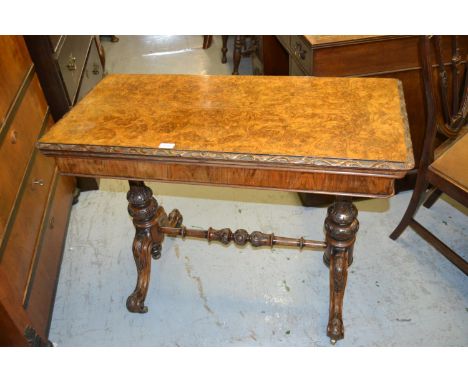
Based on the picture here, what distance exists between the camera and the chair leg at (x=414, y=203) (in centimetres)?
196

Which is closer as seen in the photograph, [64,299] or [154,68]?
[64,299]

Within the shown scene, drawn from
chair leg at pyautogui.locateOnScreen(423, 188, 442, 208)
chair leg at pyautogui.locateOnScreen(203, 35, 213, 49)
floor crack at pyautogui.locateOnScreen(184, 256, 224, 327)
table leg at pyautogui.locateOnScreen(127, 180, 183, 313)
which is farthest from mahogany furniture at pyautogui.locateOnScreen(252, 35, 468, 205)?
chair leg at pyautogui.locateOnScreen(203, 35, 213, 49)

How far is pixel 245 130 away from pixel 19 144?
108cm

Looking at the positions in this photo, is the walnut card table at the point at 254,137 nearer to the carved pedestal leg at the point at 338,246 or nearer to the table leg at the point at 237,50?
the carved pedestal leg at the point at 338,246

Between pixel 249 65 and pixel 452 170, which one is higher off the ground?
pixel 452 170

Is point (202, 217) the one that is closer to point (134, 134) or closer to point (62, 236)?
point (62, 236)

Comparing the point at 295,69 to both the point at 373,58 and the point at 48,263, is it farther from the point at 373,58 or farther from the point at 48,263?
the point at 48,263

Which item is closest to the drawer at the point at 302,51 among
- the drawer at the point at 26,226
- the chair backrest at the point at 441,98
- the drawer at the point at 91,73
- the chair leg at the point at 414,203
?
the chair backrest at the point at 441,98

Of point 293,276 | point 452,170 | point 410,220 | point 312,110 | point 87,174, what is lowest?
point 293,276

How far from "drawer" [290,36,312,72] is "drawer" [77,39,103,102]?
132 centimetres

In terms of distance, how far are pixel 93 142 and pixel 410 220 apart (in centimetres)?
160

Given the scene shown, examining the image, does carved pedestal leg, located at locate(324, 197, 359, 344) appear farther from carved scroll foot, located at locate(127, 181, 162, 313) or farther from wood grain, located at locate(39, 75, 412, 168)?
carved scroll foot, located at locate(127, 181, 162, 313)

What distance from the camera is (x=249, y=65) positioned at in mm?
4402

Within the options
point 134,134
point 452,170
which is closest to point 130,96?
point 134,134
